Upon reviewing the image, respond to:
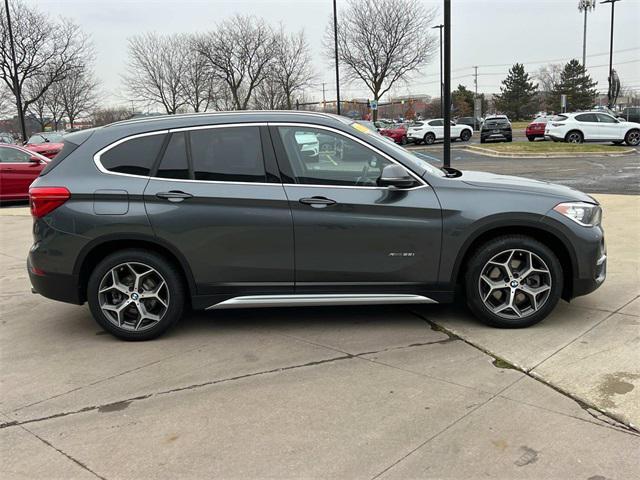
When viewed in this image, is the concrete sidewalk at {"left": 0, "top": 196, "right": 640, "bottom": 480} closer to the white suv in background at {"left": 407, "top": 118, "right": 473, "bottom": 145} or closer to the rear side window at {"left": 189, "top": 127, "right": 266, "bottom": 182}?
the rear side window at {"left": 189, "top": 127, "right": 266, "bottom": 182}

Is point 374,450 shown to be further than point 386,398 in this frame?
No

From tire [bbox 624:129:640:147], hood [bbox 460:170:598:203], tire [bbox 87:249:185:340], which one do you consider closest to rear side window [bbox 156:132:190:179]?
tire [bbox 87:249:185:340]

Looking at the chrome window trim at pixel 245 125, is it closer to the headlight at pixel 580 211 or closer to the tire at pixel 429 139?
the headlight at pixel 580 211

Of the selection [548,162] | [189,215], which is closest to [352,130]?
[189,215]

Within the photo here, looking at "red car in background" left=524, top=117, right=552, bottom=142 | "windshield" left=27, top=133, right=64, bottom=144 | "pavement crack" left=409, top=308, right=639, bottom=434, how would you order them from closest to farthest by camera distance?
"pavement crack" left=409, top=308, right=639, bottom=434
"windshield" left=27, top=133, right=64, bottom=144
"red car in background" left=524, top=117, right=552, bottom=142

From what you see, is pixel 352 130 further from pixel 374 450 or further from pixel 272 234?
pixel 374 450

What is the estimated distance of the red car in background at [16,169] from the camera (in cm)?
1300

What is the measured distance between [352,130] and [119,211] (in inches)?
74.5

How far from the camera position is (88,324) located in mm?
4898

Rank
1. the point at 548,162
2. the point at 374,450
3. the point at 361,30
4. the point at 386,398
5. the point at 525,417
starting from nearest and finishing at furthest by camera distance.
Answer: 1. the point at 374,450
2. the point at 525,417
3. the point at 386,398
4. the point at 548,162
5. the point at 361,30

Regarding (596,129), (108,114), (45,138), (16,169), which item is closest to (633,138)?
(596,129)

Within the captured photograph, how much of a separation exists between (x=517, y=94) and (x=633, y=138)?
5752 centimetres

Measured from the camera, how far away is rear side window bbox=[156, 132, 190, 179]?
170 inches

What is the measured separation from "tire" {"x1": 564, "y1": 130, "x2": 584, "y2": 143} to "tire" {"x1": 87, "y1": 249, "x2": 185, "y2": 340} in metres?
25.6
